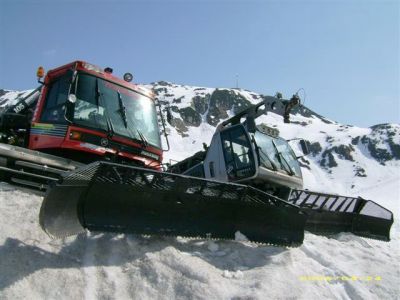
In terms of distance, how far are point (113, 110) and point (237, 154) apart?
8.67 feet

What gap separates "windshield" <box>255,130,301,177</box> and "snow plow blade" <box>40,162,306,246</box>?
74.7 inches

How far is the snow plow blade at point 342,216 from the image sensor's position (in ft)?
27.5

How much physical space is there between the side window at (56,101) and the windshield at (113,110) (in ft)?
0.94

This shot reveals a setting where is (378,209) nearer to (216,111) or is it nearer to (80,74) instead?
(80,74)

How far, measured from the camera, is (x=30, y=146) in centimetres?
809

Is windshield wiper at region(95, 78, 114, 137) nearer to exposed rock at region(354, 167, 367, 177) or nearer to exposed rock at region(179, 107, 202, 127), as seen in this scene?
exposed rock at region(354, 167, 367, 177)

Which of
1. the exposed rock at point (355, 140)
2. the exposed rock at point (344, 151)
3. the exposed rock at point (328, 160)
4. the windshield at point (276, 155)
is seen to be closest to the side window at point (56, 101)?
the windshield at point (276, 155)

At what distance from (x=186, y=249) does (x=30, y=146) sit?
4435 mm

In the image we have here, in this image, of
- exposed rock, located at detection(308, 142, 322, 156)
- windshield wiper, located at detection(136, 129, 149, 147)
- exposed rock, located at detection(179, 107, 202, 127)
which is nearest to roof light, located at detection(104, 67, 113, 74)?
windshield wiper, located at detection(136, 129, 149, 147)

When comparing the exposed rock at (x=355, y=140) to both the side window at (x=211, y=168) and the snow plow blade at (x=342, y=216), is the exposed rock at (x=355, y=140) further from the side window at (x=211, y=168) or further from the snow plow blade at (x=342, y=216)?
the side window at (x=211, y=168)

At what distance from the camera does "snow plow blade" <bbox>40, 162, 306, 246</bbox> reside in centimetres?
450

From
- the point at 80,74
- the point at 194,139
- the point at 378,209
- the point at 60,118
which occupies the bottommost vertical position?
the point at 194,139

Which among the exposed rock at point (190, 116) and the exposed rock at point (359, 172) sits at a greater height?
the exposed rock at point (190, 116)

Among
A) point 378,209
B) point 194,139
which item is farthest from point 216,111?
point 378,209
